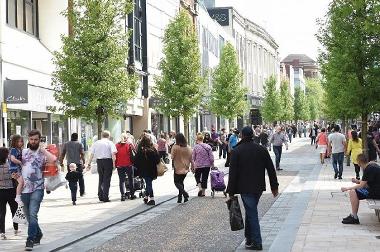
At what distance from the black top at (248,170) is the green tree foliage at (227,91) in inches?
1977

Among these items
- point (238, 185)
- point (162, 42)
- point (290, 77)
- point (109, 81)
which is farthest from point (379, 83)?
point (290, 77)

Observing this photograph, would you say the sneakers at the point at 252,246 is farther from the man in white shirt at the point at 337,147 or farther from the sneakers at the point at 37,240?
the man in white shirt at the point at 337,147

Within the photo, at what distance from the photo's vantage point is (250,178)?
9797 millimetres

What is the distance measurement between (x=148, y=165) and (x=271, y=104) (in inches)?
3112

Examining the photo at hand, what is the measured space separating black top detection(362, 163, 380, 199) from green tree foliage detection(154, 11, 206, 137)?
→ 31887mm

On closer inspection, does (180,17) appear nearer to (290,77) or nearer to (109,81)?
(109,81)

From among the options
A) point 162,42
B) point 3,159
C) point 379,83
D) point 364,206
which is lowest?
point 364,206

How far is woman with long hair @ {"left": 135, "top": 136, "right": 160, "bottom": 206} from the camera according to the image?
16625 millimetres

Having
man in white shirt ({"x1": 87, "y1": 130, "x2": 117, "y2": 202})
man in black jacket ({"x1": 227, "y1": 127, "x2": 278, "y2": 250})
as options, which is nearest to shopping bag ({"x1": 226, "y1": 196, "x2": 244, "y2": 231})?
man in black jacket ({"x1": 227, "y1": 127, "x2": 278, "y2": 250})

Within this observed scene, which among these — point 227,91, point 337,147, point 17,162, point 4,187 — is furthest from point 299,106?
point 17,162

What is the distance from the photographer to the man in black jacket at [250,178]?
32.0 feet

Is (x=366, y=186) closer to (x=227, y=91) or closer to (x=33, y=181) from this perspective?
(x=33, y=181)

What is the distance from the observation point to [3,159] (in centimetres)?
A: 1159

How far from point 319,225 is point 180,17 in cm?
3421
